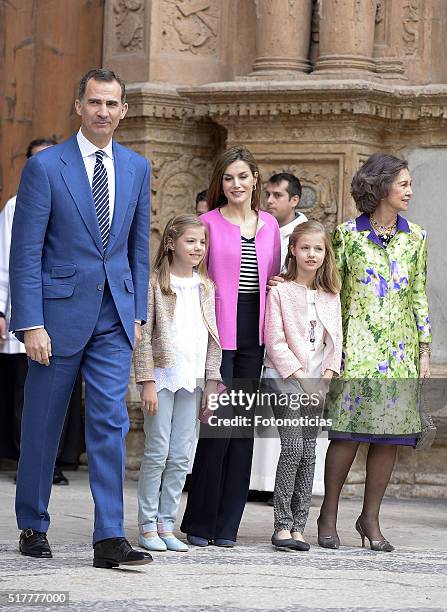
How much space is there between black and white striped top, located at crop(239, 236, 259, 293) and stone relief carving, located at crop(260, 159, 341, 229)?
232 cm

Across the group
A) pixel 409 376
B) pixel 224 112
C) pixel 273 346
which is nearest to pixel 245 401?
pixel 273 346

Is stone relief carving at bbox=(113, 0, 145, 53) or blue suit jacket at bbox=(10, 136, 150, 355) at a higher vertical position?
stone relief carving at bbox=(113, 0, 145, 53)

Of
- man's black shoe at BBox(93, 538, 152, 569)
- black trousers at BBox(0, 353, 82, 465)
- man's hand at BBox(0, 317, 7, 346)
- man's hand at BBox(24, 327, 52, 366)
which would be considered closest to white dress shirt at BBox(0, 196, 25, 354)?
man's hand at BBox(0, 317, 7, 346)

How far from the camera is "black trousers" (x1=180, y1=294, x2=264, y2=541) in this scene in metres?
6.97

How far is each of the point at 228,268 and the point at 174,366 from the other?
1.59 feet

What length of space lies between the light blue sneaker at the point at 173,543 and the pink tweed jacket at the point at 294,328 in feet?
2.72

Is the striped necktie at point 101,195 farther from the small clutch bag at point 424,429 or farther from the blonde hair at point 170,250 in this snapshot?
the small clutch bag at point 424,429

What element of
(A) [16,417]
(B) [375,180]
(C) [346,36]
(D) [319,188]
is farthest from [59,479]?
(B) [375,180]

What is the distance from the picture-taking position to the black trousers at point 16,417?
9.80m

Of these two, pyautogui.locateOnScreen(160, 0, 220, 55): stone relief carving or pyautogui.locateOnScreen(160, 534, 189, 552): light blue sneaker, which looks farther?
pyautogui.locateOnScreen(160, 0, 220, 55): stone relief carving

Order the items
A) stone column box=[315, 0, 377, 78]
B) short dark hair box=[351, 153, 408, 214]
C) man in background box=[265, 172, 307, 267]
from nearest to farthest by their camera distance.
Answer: short dark hair box=[351, 153, 408, 214]
man in background box=[265, 172, 307, 267]
stone column box=[315, 0, 377, 78]

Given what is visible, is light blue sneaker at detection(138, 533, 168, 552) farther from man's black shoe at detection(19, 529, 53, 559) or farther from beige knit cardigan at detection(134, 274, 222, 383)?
beige knit cardigan at detection(134, 274, 222, 383)

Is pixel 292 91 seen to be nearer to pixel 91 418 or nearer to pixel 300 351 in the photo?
pixel 300 351

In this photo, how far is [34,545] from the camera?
631cm
